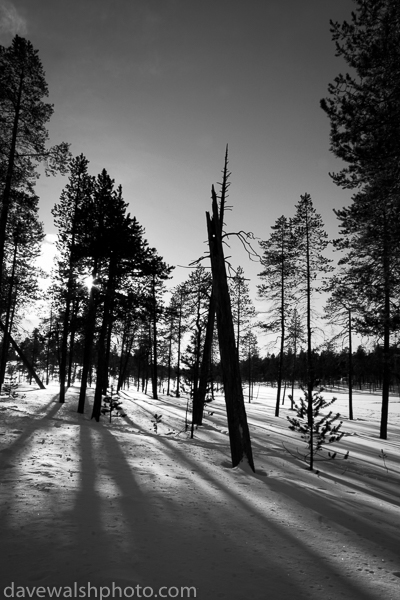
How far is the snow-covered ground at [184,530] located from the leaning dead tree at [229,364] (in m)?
0.52

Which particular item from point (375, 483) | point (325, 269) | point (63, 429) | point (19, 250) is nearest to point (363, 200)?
point (375, 483)

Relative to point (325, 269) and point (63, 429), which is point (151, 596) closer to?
point (63, 429)

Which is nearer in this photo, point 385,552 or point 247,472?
point 385,552

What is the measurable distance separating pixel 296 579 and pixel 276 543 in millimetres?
610

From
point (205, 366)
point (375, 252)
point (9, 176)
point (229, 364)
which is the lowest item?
Answer: point (205, 366)

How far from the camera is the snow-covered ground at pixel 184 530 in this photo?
236 centimetres

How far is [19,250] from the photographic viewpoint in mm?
20812

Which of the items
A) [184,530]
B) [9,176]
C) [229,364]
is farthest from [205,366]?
[9,176]

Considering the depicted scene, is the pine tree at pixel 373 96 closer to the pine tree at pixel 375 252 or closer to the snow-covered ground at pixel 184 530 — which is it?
the pine tree at pixel 375 252

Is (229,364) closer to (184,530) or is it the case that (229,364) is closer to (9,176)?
(184,530)

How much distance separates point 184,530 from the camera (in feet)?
10.6

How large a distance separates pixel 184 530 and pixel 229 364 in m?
3.88

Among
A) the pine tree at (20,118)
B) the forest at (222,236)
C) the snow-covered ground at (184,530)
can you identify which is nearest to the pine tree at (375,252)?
the forest at (222,236)

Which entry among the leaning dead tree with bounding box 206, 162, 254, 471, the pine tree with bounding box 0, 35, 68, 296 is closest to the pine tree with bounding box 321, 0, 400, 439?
the leaning dead tree with bounding box 206, 162, 254, 471
